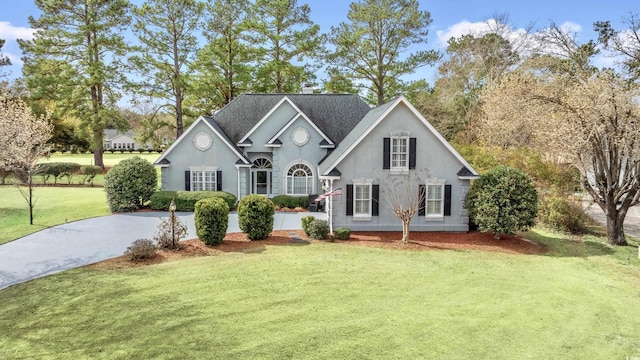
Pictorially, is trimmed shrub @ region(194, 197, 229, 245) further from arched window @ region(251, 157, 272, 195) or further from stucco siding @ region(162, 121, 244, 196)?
arched window @ region(251, 157, 272, 195)

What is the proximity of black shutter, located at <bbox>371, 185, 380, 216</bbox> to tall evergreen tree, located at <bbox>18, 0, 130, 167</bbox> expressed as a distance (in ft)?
107

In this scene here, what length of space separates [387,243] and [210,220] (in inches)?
293

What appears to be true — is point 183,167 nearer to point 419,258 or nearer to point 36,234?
point 36,234

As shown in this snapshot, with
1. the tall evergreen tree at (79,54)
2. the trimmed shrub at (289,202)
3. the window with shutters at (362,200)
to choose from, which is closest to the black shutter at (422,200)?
the window with shutters at (362,200)

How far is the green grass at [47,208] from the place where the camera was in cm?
1809

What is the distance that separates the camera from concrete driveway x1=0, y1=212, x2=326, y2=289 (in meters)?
12.4

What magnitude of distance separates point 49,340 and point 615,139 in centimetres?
2122

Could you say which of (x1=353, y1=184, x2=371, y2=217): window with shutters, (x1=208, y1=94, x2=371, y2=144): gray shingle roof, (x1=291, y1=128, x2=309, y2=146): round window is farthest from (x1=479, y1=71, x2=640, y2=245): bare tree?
(x1=291, y1=128, x2=309, y2=146): round window

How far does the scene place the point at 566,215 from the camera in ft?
65.5

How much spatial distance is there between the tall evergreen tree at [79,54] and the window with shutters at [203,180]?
20.9 m

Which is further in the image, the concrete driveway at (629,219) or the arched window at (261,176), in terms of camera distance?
the arched window at (261,176)

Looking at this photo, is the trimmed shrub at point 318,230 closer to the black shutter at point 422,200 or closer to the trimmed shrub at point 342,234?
the trimmed shrub at point 342,234

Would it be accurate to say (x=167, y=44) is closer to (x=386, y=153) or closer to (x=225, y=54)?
(x=225, y=54)

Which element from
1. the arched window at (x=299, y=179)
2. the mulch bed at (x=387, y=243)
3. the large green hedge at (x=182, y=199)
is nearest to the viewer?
the mulch bed at (x=387, y=243)
